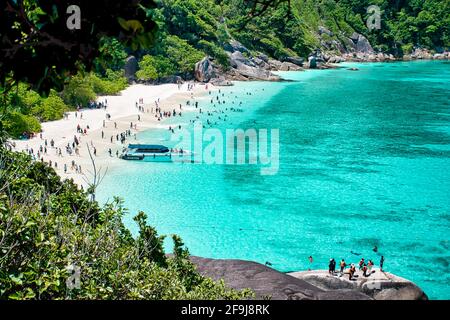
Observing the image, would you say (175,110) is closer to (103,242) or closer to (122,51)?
(122,51)

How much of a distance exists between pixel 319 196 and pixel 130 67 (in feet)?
170

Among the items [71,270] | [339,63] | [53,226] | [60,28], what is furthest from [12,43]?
[339,63]

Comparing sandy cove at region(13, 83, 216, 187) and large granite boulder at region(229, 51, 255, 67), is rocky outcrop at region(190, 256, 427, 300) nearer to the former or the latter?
sandy cove at region(13, 83, 216, 187)

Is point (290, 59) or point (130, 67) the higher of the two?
point (290, 59)

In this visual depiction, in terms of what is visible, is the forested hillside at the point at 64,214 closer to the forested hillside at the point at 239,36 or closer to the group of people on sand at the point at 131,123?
the forested hillside at the point at 239,36

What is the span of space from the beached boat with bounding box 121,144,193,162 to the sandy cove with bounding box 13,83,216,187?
43.4 inches

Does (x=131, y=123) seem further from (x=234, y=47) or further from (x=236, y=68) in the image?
(x=234, y=47)

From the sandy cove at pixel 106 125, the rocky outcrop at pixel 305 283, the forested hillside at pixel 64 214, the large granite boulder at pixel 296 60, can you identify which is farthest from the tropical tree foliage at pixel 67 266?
the large granite boulder at pixel 296 60

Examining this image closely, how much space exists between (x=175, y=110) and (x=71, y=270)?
56.4m

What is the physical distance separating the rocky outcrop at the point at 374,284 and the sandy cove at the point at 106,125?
13646 millimetres

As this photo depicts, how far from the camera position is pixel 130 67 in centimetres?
8169

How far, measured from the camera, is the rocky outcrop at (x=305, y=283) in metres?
20.2

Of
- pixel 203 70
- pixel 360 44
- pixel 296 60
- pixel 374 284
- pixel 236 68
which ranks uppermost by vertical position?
pixel 360 44

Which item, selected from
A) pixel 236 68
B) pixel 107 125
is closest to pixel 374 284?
pixel 107 125
